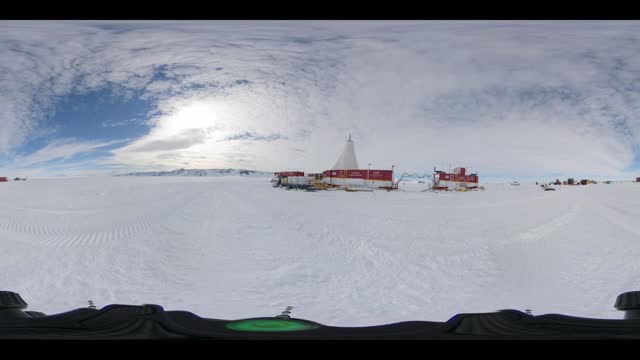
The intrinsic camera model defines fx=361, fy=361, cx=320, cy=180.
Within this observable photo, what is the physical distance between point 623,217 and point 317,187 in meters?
12.6

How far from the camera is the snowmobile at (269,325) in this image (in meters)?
1.22

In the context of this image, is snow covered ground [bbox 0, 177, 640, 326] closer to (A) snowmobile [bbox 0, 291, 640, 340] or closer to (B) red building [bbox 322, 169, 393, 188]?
(A) snowmobile [bbox 0, 291, 640, 340]

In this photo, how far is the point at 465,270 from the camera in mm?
4262

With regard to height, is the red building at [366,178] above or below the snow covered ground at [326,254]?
above

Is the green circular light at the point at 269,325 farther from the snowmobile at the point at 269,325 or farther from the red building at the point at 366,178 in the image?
the red building at the point at 366,178

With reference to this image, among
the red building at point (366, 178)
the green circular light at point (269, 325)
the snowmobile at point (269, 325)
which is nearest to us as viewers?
the snowmobile at point (269, 325)

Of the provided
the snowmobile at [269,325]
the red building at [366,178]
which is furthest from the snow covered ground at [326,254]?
the red building at [366,178]

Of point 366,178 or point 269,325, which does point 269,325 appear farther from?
point 366,178

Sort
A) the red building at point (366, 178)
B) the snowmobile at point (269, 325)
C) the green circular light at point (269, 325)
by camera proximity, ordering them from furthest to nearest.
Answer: the red building at point (366, 178) < the green circular light at point (269, 325) < the snowmobile at point (269, 325)

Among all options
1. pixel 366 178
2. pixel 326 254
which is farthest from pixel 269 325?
pixel 366 178

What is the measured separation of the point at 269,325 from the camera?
147cm

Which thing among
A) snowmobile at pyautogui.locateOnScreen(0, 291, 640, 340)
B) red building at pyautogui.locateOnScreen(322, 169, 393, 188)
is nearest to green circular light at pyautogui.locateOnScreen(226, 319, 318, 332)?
snowmobile at pyautogui.locateOnScreen(0, 291, 640, 340)

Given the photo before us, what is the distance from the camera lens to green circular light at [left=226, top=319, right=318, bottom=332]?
140cm

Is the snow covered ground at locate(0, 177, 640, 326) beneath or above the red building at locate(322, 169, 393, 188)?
beneath
